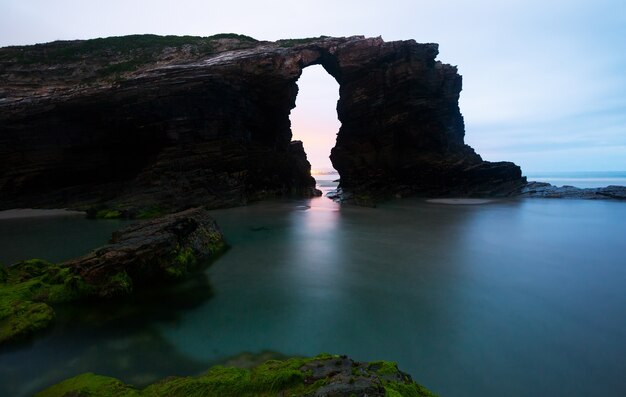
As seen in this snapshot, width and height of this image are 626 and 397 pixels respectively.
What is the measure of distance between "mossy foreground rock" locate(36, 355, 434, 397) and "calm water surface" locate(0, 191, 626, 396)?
0.49 metres

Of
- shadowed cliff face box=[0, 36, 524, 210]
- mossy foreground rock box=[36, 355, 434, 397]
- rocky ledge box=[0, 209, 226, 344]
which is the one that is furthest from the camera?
shadowed cliff face box=[0, 36, 524, 210]

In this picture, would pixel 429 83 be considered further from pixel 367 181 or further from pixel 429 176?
pixel 367 181

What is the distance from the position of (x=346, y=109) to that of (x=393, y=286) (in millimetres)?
28529

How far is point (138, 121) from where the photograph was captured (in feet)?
75.2

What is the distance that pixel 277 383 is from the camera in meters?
3.17

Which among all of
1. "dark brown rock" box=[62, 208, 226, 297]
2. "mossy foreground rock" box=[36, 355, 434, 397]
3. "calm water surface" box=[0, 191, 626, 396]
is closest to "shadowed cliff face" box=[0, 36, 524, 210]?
"dark brown rock" box=[62, 208, 226, 297]

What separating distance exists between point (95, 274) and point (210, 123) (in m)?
19.6

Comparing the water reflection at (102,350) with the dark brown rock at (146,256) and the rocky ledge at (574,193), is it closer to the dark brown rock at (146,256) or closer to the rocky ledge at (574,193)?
the dark brown rock at (146,256)

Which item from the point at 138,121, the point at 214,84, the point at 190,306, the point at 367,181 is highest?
the point at 214,84

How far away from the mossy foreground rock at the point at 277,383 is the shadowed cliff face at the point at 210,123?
17.7 metres

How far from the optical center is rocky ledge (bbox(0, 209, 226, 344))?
5.25m

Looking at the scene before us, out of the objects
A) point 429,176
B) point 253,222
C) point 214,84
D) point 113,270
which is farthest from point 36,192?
Answer: point 429,176

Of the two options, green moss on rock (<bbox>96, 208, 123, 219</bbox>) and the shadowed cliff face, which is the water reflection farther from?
the shadowed cliff face

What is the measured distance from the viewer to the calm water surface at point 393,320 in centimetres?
407
